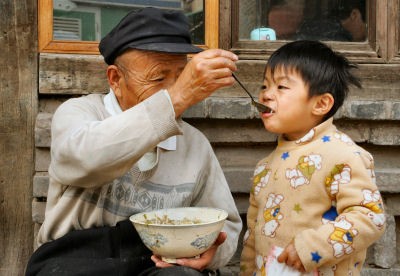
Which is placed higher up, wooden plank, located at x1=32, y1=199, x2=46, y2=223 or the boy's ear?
the boy's ear

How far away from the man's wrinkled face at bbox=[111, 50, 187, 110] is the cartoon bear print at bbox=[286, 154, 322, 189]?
57 cm

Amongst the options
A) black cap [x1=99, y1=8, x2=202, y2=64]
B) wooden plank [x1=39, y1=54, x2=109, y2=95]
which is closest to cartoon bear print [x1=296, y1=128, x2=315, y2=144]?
black cap [x1=99, y1=8, x2=202, y2=64]

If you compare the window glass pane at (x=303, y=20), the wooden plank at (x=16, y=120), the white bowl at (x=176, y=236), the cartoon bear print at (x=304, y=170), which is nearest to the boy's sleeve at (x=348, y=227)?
the cartoon bear print at (x=304, y=170)

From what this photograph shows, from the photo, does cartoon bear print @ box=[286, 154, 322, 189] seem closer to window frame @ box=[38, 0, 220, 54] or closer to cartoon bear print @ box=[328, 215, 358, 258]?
cartoon bear print @ box=[328, 215, 358, 258]

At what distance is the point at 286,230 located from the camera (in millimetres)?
2213

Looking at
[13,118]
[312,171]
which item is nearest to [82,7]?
[13,118]

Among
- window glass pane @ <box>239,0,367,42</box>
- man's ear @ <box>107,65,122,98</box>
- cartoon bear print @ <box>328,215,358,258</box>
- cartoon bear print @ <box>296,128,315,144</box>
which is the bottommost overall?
cartoon bear print @ <box>328,215,358,258</box>

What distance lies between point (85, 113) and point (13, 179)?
2.36ft

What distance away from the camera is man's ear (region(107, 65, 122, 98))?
7.51 feet

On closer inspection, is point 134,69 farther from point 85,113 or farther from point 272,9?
point 272,9

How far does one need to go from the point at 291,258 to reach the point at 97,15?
142cm

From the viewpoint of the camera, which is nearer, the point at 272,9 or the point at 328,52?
the point at 328,52

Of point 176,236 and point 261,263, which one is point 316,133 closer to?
point 261,263

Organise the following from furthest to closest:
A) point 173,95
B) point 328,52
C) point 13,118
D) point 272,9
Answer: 1. point 272,9
2. point 13,118
3. point 328,52
4. point 173,95
